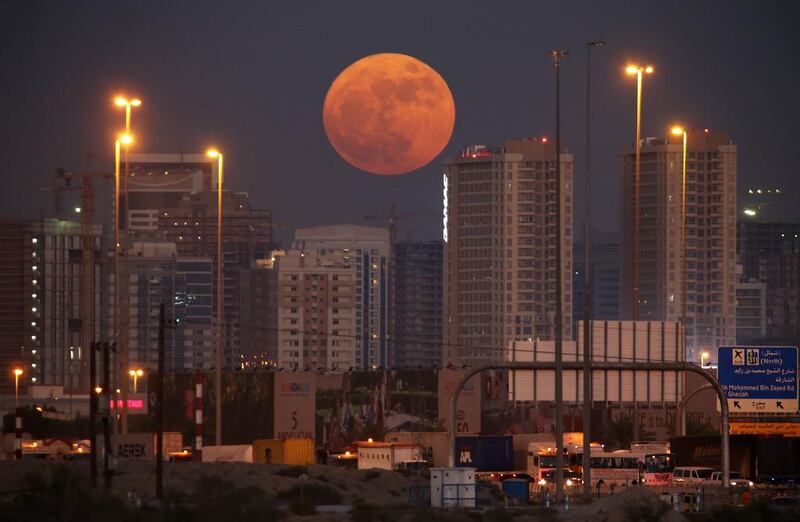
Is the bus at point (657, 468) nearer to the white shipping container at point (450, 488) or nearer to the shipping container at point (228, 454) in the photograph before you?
the shipping container at point (228, 454)

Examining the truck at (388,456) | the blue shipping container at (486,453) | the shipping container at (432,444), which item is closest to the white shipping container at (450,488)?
the truck at (388,456)

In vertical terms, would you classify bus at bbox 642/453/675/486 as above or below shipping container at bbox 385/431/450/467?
above

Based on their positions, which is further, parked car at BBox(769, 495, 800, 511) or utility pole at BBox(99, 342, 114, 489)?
utility pole at BBox(99, 342, 114, 489)

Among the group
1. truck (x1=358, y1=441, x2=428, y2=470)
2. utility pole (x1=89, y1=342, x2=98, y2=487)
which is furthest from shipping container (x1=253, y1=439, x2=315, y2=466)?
utility pole (x1=89, y1=342, x2=98, y2=487)

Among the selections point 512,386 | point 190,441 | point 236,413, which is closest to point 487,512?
point 512,386

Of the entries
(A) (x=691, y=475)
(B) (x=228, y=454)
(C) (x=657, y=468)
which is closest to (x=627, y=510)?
(A) (x=691, y=475)

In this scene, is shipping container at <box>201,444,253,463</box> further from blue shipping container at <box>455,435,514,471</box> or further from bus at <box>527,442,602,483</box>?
bus at <box>527,442,602,483</box>
